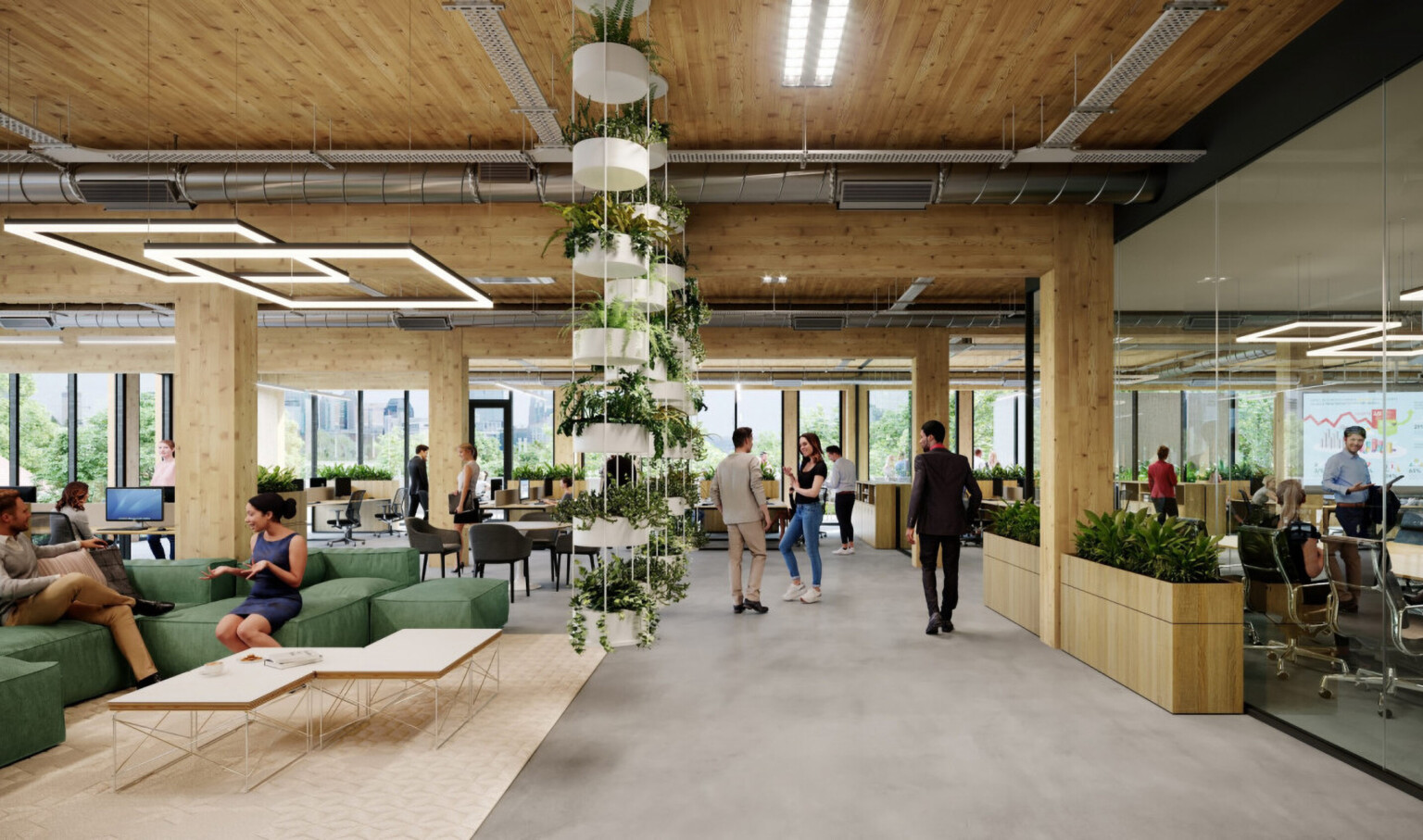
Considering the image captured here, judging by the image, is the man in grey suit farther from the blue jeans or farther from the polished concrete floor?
the polished concrete floor

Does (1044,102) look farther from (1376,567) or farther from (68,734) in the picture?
(68,734)

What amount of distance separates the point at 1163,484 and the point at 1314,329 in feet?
5.76

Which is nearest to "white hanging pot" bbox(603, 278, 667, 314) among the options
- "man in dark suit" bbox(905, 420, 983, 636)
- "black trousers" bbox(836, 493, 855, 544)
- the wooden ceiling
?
the wooden ceiling

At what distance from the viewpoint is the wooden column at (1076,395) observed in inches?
267

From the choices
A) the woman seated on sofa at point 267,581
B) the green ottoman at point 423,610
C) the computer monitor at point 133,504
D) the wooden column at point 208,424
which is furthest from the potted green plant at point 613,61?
the computer monitor at point 133,504

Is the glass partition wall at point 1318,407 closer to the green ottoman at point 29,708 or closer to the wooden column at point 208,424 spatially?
the green ottoman at point 29,708

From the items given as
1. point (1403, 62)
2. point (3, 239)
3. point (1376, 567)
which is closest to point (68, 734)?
point (3, 239)

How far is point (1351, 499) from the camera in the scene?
4.16 meters

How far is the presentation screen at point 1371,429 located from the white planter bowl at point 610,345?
349cm

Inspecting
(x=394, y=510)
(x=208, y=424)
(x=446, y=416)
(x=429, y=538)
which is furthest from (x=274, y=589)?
(x=394, y=510)

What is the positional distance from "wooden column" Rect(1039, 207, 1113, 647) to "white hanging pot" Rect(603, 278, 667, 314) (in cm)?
403

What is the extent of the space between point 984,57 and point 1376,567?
3.34m

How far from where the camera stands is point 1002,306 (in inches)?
486

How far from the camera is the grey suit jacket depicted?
25.7 ft
